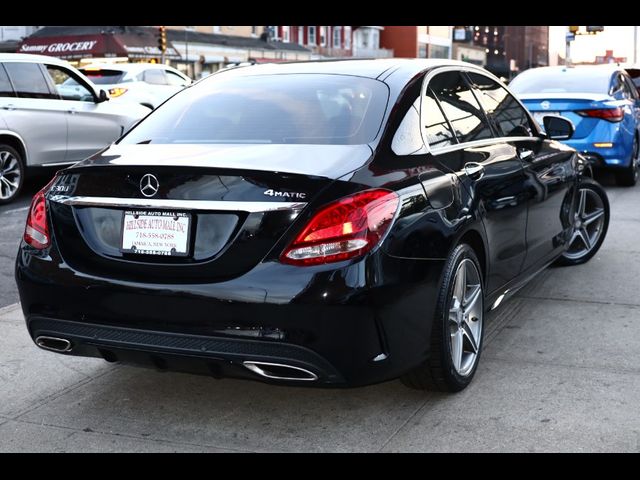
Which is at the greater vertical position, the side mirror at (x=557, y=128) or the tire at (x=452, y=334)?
the side mirror at (x=557, y=128)

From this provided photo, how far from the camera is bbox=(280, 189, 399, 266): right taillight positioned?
3453mm

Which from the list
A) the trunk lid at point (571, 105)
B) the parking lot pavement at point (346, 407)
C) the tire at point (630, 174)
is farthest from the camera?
the tire at point (630, 174)

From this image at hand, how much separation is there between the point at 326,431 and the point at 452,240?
96cm

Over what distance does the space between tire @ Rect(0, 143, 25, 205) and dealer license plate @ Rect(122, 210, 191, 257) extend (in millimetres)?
7330

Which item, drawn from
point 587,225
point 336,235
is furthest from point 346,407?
point 587,225

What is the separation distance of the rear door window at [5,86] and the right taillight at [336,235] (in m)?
8.20

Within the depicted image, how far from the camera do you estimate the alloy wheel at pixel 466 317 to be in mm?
Result: 4176

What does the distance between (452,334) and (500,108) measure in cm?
179

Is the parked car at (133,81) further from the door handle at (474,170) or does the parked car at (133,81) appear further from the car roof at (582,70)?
the door handle at (474,170)

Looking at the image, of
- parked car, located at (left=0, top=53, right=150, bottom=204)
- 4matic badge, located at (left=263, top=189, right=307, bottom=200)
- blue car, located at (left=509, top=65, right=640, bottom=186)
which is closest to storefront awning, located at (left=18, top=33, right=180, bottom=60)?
parked car, located at (left=0, top=53, right=150, bottom=204)

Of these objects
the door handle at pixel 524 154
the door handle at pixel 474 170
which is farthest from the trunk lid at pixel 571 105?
the door handle at pixel 474 170

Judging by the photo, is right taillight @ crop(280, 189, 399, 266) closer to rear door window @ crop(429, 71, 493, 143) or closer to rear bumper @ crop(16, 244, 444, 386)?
rear bumper @ crop(16, 244, 444, 386)
